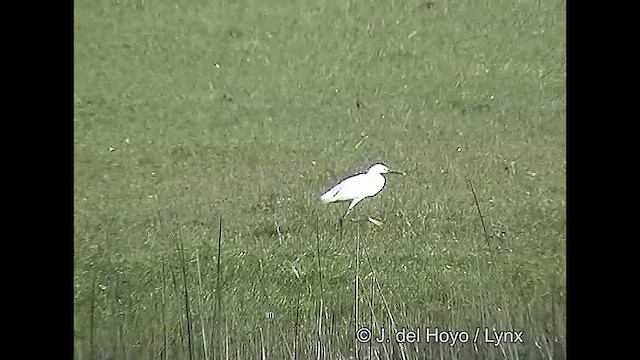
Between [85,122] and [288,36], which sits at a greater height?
[288,36]

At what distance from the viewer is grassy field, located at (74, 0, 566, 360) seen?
205 centimetres

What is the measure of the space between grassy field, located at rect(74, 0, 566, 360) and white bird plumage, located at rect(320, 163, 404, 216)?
0.07 ft

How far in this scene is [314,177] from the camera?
2.09 m

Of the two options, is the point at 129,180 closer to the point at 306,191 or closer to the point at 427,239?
the point at 306,191

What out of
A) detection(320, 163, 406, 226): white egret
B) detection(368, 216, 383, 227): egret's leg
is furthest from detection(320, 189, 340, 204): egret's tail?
detection(368, 216, 383, 227): egret's leg

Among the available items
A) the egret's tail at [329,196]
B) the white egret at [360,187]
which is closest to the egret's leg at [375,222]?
the white egret at [360,187]

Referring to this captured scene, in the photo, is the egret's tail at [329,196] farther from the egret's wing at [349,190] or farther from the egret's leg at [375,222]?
the egret's leg at [375,222]

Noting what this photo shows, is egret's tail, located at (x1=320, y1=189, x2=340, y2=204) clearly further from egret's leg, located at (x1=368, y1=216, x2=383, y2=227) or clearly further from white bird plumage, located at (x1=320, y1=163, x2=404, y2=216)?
egret's leg, located at (x1=368, y1=216, x2=383, y2=227)

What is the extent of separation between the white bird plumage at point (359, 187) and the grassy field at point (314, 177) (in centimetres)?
2

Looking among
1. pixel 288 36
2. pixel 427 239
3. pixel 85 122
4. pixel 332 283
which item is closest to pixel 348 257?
pixel 332 283

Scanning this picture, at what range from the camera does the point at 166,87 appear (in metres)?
2.10

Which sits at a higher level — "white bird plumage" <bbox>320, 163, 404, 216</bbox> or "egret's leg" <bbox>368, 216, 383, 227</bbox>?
"white bird plumage" <bbox>320, 163, 404, 216</bbox>

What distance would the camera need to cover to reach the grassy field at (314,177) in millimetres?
2047
